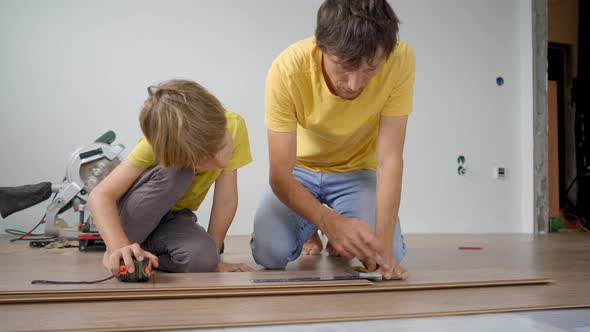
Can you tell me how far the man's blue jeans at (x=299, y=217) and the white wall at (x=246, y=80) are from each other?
202cm

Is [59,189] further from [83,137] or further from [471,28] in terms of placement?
[471,28]

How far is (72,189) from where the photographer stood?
3041mm

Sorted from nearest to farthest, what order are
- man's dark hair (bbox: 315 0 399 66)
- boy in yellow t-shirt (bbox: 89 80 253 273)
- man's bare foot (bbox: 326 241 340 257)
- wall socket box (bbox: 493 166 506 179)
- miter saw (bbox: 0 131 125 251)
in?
man's dark hair (bbox: 315 0 399 66)
boy in yellow t-shirt (bbox: 89 80 253 273)
man's bare foot (bbox: 326 241 340 257)
miter saw (bbox: 0 131 125 251)
wall socket box (bbox: 493 166 506 179)

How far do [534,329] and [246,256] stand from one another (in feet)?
5.38

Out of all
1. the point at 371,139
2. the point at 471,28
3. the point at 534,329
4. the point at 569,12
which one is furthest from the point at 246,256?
the point at 569,12

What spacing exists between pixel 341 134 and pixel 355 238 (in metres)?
0.45

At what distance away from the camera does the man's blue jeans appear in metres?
1.87

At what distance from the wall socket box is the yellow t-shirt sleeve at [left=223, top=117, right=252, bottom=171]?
10.9 feet

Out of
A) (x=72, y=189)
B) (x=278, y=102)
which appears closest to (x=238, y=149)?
(x=278, y=102)

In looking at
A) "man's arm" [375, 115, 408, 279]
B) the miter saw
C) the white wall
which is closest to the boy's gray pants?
"man's arm" [375, 115, 408, 279]

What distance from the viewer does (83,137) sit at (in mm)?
3721

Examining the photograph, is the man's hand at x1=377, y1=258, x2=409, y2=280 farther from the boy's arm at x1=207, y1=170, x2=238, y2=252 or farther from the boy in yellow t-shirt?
the boy's arm at x1=207, y1=170, x2=238, y2=252

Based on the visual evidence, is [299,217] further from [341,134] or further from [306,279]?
[306,279]

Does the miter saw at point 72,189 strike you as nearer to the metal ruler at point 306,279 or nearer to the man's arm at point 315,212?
the man's arm at point 315,212
